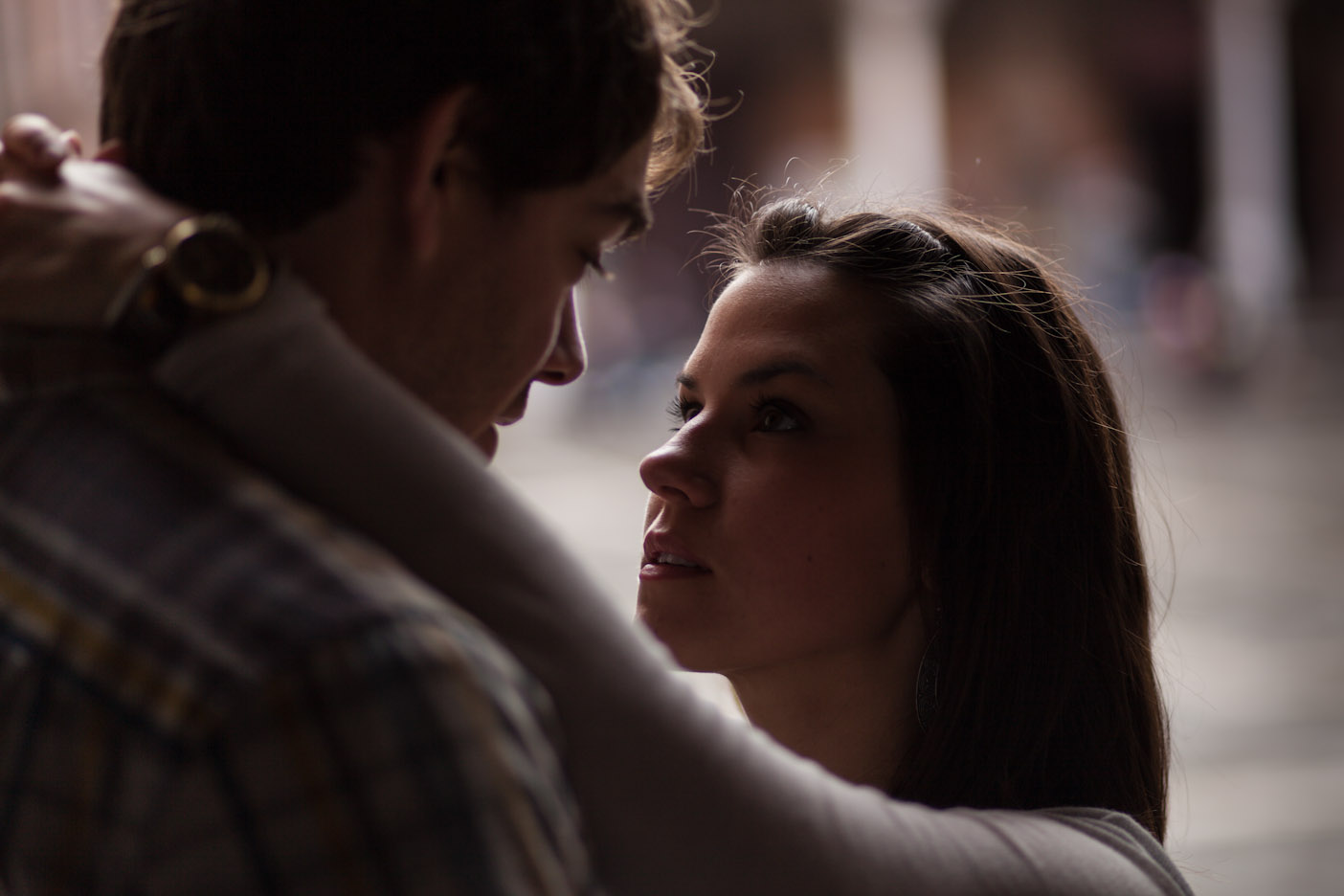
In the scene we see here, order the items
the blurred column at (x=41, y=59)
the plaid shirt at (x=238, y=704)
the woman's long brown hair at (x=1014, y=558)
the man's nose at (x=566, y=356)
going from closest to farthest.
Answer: the plaid shirt at (x=238, y=704) < the man's nose at (x=566, y=356) < the woman's long brown hair at (x=1014, y=558) < the blurred column at (x=41, y=59)

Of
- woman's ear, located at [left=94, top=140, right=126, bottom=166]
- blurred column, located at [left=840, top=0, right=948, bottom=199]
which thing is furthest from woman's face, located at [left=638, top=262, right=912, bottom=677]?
blurred column, located at [left=840, top=0, right=948, bottom=199]

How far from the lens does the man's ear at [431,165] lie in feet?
3.26

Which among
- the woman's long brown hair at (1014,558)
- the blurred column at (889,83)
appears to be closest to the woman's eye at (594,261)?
the woman's long brown hair at (1014,558)

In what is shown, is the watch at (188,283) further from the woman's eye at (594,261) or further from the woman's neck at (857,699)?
the woman's neck at (857,699)

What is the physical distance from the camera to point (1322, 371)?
17844 mm

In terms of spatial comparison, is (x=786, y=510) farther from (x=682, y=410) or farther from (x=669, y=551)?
(x=682, y=410)

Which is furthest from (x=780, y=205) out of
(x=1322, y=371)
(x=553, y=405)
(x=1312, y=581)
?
(x=553, y=405)

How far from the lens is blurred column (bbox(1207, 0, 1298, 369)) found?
20203 mm

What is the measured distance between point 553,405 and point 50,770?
2089cm

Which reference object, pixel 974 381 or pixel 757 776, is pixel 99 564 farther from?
pixel 974 381

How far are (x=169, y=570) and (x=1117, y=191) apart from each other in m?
23.7

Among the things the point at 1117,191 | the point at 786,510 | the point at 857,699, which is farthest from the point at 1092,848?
the point at 1117,191

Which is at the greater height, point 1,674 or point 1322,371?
point 1,674

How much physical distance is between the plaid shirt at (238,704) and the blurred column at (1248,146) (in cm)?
2099
